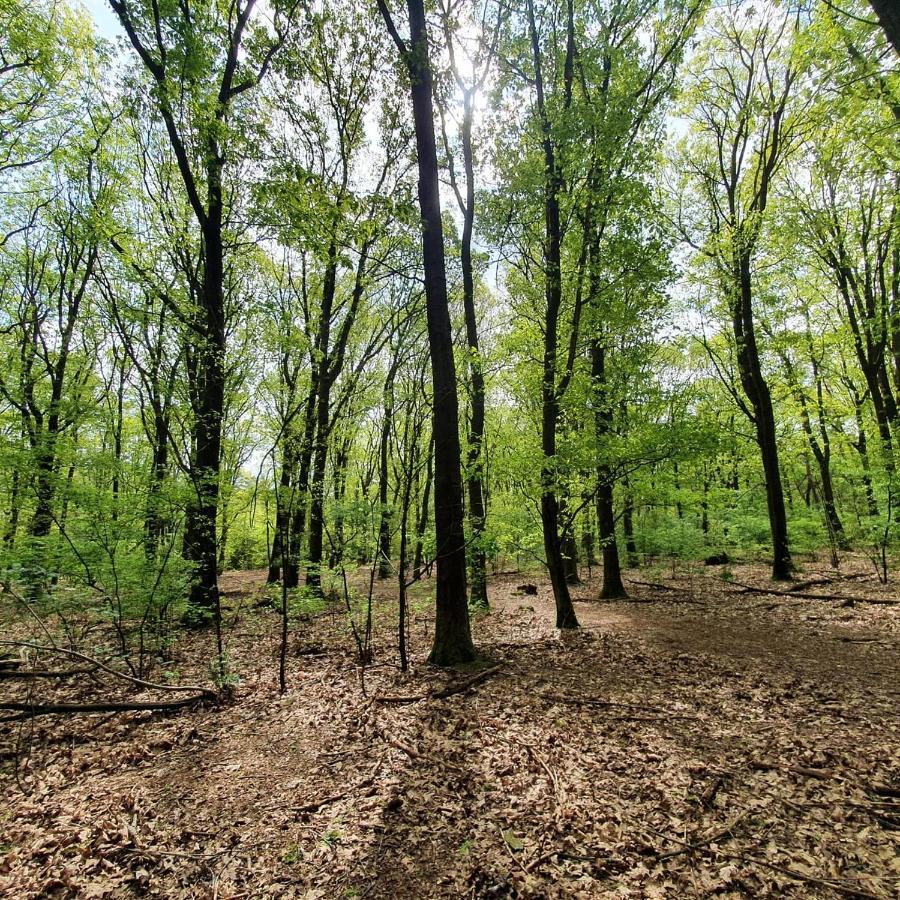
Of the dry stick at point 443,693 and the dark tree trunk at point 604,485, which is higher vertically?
the dark tree trunk at point 604,485

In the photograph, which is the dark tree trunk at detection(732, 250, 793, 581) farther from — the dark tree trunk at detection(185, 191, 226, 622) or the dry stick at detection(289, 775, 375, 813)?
the dark tree trunk at detection(185, 191, 226, 622)

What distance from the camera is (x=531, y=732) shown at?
432cm

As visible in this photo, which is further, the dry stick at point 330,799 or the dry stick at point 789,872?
the dry stick at point 330,799

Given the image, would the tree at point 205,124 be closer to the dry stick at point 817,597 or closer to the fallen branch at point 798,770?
the fallen branch at point 798,770

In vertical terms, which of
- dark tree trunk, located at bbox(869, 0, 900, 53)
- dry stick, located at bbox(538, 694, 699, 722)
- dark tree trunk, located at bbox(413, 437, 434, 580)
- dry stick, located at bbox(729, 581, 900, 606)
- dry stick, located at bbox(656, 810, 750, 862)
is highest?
dark tree trunk, located at bbox(869, 0, 900, 53)

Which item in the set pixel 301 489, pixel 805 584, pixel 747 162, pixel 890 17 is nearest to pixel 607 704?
pixel 301 489

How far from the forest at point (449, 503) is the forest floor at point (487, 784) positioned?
0.11 ft

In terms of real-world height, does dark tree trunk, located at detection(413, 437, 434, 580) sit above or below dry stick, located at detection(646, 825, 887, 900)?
above

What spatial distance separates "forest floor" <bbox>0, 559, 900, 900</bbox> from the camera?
2678mm

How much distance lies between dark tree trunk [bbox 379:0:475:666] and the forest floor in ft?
2.57

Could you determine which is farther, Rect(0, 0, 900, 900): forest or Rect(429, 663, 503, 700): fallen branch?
Rect(429, 663, 503, 700): fallen branch

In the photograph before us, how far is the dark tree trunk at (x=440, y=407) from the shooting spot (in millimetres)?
6199

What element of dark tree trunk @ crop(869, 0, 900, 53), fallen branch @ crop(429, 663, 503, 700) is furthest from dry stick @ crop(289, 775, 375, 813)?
dark tree trunk @ crop(869, 0, 900, 53)

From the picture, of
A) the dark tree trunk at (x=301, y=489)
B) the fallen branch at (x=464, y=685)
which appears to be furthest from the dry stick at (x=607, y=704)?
the dark tree trunk at (x=301, y=489)
